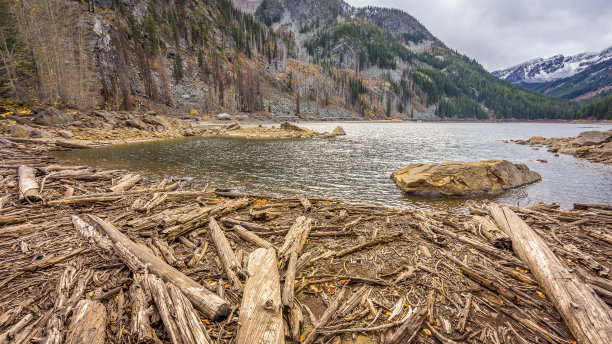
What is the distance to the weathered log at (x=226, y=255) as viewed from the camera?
4302 millimetres

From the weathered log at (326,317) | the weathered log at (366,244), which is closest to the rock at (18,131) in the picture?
the weathered log at (366,244)

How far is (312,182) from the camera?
14797 mm

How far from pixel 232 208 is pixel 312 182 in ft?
24.4

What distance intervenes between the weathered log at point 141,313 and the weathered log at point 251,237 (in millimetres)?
2359

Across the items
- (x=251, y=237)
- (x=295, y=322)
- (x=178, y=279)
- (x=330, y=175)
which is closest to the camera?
(x=295, y=322)

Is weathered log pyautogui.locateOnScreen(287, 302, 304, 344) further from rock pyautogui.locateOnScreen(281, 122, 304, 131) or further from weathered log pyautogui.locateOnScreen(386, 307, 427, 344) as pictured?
rock pyautogui.locateOnScreen(281, 122, 304, 131)

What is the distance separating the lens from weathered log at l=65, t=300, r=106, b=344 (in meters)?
2.74

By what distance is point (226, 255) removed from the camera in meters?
5.06

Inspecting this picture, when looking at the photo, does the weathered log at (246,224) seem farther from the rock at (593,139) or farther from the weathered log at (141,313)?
the rock at (593,139)

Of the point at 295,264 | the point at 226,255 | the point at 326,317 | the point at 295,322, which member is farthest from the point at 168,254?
the point at 326,317

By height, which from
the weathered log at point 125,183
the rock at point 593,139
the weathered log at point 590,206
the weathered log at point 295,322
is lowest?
the weathered log at point 590,206

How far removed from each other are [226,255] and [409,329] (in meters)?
3.54

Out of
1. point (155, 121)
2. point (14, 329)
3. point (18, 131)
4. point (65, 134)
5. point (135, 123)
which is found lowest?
point (14, 329)

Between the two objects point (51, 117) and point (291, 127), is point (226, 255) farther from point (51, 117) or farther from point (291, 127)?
point (291, 127)
